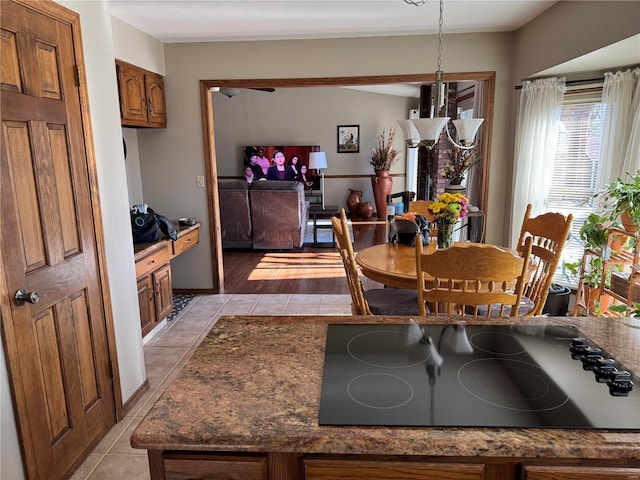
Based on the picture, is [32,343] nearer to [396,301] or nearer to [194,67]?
[396,301]

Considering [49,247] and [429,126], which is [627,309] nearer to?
[429,126]

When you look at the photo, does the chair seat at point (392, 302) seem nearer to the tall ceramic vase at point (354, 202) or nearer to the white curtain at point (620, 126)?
the white curtain at point (620, 126)

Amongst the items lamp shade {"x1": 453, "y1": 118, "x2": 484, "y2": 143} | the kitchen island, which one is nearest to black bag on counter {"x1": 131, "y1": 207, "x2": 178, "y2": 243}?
lamp shade {"x1": 453, "y1": 118, "x2": 484, "y2": 143}

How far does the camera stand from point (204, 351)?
1.31m

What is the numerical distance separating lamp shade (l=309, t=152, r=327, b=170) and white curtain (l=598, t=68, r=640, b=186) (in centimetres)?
620

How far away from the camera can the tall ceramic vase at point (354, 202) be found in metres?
9.40

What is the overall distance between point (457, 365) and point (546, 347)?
0.31 m

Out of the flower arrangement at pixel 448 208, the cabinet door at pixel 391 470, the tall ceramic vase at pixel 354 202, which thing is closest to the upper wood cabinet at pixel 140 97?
the flower arrangement at pixel 448 208

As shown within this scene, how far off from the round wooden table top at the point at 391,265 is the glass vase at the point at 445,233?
181 millimetres

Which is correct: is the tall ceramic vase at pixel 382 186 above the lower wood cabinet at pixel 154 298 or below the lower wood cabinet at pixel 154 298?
above

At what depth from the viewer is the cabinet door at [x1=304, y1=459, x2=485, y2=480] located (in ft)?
3.02

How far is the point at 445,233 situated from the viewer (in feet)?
9.32

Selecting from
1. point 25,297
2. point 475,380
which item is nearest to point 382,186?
point 25,297

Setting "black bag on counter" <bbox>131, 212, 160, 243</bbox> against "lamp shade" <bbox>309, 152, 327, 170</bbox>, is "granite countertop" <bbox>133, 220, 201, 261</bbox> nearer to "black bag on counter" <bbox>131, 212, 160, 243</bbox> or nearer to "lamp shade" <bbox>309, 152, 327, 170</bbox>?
"black bag on counter" <bbox>131, 212, 160, 243</bbox>
